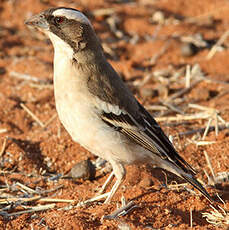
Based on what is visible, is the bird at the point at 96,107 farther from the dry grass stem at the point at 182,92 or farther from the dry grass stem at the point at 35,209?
the dry grass stem at the point at 182,92

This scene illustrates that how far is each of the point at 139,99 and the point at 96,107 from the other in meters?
3.17

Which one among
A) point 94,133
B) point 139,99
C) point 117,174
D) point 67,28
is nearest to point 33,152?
point 117,174

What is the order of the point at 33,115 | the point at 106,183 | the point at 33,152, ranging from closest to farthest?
1. the point at 106,183
2. the point at 33,152
3. the point at 33,115

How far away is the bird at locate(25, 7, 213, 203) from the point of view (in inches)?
203

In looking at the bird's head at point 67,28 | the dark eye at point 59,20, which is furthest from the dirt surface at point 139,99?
the dark eye at point 59,20

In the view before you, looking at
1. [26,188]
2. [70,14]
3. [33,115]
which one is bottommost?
[33,115]

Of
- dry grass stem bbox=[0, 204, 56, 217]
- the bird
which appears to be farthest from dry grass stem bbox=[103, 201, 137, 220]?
dry grass stem bbox=[0, 204, 56, 217]

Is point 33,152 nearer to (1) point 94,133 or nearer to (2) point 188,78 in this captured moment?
(1) point 94,133

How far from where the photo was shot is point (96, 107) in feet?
17.0

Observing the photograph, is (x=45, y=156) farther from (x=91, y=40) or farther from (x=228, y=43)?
(x=228, y=43)

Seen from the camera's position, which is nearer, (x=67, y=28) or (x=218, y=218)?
(x=218, y=218)

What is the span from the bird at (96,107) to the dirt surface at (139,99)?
46cm

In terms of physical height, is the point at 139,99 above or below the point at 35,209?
below

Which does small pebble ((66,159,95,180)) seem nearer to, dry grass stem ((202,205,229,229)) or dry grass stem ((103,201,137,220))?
dry grass stem ((103,201,137,220))
